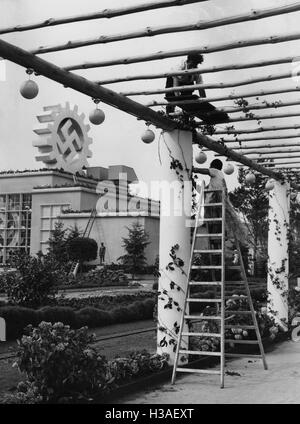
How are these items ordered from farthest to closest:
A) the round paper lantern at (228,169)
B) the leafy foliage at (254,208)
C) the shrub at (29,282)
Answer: the leafy foliage at (254,208) < the shrub at (29,282) < the round paper lantern at (228,169)

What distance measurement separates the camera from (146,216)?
113 ft

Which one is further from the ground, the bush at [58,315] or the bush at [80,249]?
the bush at [80,249]

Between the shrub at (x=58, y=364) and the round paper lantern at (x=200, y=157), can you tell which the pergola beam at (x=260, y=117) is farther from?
the shrub at (x=58, y=364)

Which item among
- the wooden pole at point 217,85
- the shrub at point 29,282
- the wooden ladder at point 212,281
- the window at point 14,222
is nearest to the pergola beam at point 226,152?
the wooden ladder at point 212,281

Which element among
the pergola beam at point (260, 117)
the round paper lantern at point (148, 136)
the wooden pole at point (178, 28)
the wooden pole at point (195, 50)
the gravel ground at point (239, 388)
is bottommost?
the gravel ground at point (239, 388)

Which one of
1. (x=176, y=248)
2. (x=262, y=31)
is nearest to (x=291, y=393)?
(x=176, y=248)

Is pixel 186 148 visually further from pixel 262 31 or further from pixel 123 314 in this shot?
pixel 123 314

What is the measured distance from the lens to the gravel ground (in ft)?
19.9

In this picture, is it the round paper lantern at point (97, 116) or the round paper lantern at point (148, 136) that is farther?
the round paper lantern at point (148, 136)

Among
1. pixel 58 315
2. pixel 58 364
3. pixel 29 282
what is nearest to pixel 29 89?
pixel 58 364

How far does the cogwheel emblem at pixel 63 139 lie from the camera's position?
45938 millimetres

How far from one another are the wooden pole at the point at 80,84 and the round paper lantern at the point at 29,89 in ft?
0.62

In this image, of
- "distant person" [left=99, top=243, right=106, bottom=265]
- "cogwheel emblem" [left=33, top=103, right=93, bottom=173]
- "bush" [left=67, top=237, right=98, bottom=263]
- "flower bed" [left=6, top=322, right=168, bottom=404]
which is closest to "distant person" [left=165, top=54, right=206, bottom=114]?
"flower bed" [left=6, top=322, right=168, bottom=404]

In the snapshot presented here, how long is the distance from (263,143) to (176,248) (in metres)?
3.08
